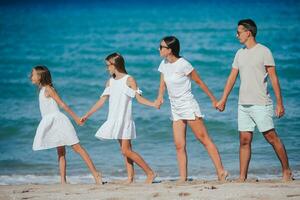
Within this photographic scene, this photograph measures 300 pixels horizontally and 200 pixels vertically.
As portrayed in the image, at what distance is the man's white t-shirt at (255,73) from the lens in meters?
7.38

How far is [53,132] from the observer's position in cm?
817

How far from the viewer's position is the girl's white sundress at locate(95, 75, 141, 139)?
26.0 ft

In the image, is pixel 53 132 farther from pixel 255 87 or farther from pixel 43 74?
pixel 255 87

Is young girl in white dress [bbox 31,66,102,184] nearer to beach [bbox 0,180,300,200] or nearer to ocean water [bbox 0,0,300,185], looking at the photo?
beach [bbox 0,180,300,200]

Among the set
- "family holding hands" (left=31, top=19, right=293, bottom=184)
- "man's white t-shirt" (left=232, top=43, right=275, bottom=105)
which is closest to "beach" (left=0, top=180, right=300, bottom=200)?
"family holding hands" (left=31, top=19, right=293, bottom=184)

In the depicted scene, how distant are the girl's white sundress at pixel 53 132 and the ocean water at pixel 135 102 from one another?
47.2 inches

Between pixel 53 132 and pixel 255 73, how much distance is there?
2424 mm

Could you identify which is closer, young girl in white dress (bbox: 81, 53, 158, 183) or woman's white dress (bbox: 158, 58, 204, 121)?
woman's white dress (bbox: 158, 58, 204, 121)

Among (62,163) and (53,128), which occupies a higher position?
(53,128)

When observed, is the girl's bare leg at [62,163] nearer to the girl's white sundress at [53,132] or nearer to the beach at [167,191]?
the girl's white sundress at [53,132]

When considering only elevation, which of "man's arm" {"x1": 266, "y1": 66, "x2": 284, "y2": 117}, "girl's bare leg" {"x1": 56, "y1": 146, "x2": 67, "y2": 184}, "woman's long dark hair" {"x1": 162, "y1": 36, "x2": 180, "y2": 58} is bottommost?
"girl's bare leg" {"x1": 56, "y1": 146, "x2": 67, "y2": 184}

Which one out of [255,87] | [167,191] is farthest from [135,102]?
[167,191]

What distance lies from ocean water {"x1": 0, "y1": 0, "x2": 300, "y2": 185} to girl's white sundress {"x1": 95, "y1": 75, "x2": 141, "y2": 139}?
1.51 meters

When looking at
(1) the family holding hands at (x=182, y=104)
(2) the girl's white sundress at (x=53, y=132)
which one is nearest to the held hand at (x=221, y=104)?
(1) the family holding hands at (x=182, y=104)
